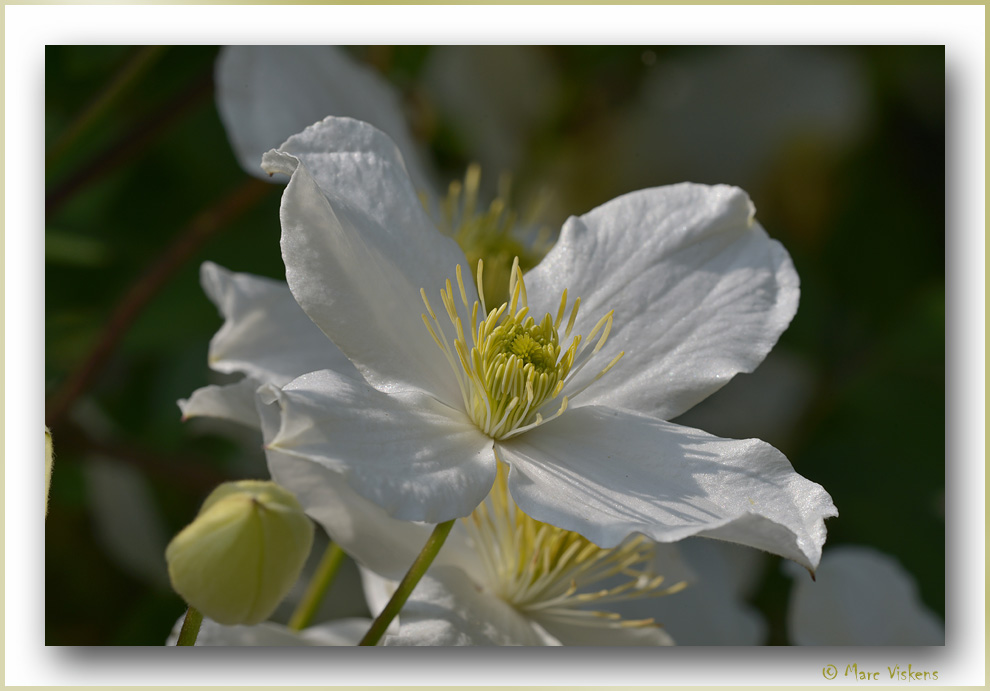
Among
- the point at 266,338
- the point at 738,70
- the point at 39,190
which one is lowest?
the point at 266,338

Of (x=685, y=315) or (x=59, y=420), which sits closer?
(x=685, y=315)

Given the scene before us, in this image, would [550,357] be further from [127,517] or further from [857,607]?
[127,517]

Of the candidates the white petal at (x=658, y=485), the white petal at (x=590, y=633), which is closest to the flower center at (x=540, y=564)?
the white petal at (x=590, y=633)

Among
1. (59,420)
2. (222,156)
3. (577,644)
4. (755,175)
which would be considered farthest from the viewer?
(755,175)

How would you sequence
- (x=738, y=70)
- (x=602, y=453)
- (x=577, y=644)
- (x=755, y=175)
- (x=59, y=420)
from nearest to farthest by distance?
1. (x=602, y=453)
2. (x=577, y=644)
3. (x=59, y=420)
4. (x=738, y=70)
5. (x=755, y=175)

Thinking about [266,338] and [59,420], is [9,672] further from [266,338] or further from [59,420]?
[266,338]

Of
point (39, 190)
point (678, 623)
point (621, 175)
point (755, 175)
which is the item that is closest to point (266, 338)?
point (39, 190)
